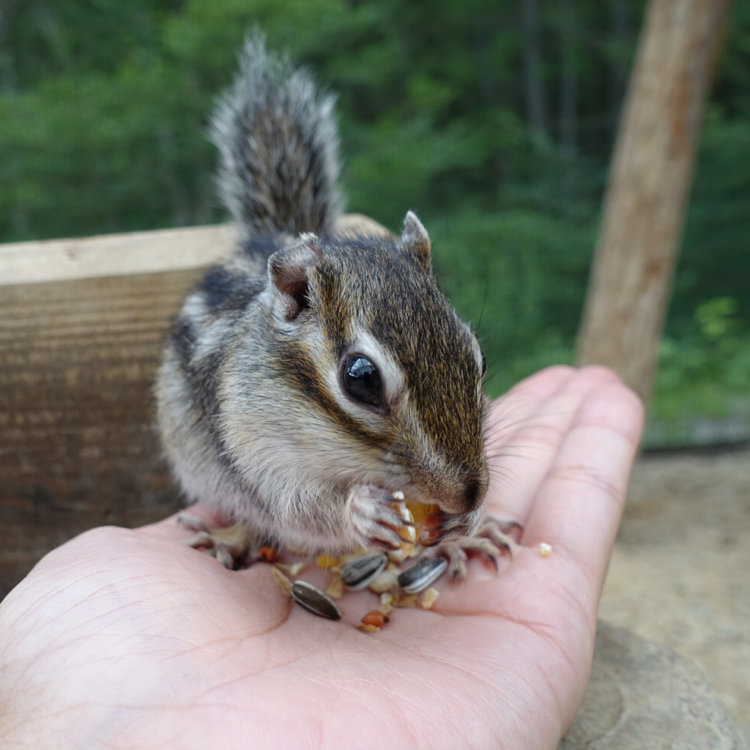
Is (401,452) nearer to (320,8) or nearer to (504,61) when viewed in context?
(320,8)

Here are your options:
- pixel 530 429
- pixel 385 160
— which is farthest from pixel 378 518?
pixel 385 160

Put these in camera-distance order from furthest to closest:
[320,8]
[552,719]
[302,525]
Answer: [320,8]
[302,525]
[552,719]

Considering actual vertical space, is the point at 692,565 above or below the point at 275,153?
below

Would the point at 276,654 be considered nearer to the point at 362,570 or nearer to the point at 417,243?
the point at 362,570

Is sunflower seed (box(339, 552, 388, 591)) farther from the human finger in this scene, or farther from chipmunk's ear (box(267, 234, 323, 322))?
chipmunk's ear (box(267, 234, 323, 322))

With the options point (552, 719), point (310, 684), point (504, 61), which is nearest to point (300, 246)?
point (310, 684)

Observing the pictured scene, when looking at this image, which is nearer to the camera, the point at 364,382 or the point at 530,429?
the point at 364,382

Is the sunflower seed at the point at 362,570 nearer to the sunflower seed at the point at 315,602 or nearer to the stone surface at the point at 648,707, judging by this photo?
the sunflower seed at the point at 315,602
